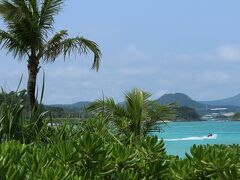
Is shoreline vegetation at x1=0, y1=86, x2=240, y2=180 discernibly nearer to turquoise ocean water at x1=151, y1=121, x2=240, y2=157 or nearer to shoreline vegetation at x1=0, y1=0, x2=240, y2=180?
shoreline vegetation at x1=0, y1=0, x2=240, y2=180

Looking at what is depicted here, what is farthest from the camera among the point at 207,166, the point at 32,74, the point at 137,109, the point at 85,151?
the point at 32,74

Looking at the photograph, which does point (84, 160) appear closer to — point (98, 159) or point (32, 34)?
point (98, 159)

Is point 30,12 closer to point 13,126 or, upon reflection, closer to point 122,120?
point 122,120

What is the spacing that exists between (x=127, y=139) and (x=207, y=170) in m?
1.26

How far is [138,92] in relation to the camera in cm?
975

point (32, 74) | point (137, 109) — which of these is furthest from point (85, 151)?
point (32, 74)

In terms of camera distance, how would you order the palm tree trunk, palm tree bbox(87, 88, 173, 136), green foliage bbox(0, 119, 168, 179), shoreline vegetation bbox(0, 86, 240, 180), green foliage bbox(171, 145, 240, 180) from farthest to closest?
the palm tree trunk, palm tree bbox(87, 88, 173, 136), green foliage bbox(171, 145, 240, 180), shoreline vegetation bbox(0, 86, 240, 180), green foliage bbox(0, 119, 168, 179)

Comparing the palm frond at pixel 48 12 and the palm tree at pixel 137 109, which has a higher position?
the palm frond at pixel 48 12

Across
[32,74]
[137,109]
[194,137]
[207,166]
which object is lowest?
[194,137]

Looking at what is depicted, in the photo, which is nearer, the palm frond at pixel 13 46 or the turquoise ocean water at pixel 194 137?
the palm frond at pixel 13 46

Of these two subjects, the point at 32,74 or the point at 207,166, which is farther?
the point at 32,74

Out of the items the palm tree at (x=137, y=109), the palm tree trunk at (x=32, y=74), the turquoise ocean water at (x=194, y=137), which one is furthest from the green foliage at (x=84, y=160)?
the palm tree trunk at (x=32, y=74)

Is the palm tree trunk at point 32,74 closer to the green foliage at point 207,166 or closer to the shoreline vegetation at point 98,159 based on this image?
the shoreline vegetation at point 98,159

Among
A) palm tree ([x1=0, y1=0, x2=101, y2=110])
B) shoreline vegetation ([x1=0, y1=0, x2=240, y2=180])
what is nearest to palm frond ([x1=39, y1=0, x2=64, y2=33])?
palm tree ([x1=0, y1=0, x2=101, y2=110])
